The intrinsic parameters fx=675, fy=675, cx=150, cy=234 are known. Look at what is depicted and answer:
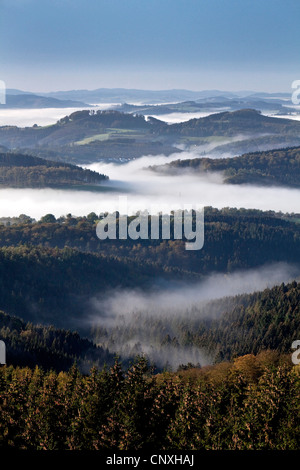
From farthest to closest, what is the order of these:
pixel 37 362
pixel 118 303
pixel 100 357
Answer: pixel 118 303 < pixel 100 357 < pixel 37 362

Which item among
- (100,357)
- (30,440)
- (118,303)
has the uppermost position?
(30,440)

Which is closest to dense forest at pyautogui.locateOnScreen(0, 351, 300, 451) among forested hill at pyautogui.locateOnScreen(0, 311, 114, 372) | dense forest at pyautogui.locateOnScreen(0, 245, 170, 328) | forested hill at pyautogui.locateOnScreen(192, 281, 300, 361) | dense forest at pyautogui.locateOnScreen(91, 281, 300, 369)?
forested hill at pyautogui.locateOnScreen(0, 311, 114, 372)

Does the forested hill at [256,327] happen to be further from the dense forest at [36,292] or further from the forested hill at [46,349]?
the dense forest at [36,292]

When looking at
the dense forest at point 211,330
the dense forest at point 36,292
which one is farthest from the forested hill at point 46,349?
the dense forest at point 36,292

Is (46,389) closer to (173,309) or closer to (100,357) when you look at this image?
(100,357)

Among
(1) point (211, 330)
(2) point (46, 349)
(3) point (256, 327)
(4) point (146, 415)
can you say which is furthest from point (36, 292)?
(4) point (146, 415)

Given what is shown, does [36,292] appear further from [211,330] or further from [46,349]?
[46,349]

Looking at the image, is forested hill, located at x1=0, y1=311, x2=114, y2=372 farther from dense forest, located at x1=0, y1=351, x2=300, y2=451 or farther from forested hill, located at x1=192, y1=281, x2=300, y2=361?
dense forest, located at x1=0, y1=351, x2=300, y2=451
